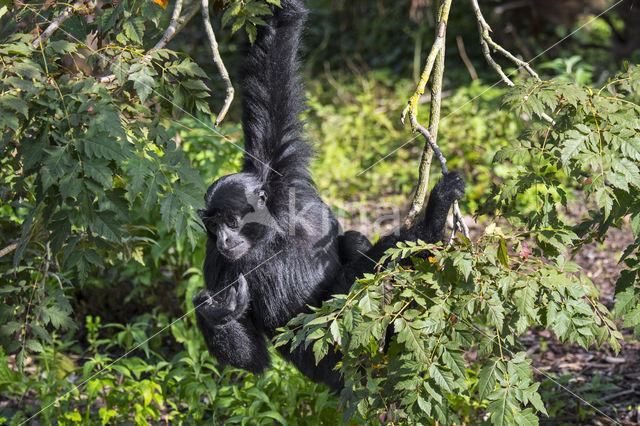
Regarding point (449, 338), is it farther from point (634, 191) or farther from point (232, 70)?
point (232, 70)

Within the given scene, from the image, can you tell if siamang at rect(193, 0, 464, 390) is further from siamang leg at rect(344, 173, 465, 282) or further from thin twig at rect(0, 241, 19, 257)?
thin twig at rect(0, 241, 19, 257)

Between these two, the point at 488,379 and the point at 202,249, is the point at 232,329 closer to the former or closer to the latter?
the point at 202,249

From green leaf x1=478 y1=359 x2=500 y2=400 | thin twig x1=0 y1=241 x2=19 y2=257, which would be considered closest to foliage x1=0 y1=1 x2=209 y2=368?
thin twig x1=0 y1=241 x2=19 y2=257

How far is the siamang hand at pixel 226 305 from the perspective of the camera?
399 cm

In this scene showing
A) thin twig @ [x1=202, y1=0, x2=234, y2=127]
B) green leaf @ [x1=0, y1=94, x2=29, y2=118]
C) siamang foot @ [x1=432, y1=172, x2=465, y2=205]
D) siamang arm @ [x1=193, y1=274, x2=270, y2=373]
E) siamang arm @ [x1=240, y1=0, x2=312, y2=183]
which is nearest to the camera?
green leaf @ [x1=0, y1=94, x2=29, y2=118]

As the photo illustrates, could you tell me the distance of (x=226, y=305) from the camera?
397cm

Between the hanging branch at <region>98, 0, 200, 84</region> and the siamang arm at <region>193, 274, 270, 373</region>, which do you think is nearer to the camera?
the hanging branch at <region>98, 0, 200, 84</region>

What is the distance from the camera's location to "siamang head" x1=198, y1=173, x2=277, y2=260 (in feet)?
13.0

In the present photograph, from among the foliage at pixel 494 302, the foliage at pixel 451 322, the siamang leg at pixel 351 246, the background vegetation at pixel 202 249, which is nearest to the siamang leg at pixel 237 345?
the background vegetation at pixel 202 249

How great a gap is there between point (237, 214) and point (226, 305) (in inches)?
22.5

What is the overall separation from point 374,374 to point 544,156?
1284 mm

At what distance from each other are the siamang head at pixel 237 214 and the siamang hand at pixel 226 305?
206 mm

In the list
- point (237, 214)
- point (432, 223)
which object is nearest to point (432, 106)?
point (432, 223)

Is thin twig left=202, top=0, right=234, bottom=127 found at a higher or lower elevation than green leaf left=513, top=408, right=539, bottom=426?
higher
